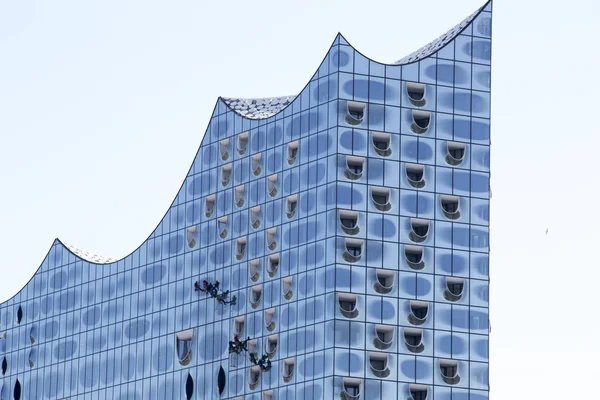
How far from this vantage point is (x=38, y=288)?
17025 centimetres

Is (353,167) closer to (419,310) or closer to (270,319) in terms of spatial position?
(419,310)

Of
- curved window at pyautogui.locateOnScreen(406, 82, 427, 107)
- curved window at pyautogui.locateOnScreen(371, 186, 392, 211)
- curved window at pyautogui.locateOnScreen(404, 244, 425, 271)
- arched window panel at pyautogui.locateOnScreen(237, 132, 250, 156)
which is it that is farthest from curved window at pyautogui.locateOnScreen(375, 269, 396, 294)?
arched window panel at pyautogui.locateOnScreen(237, 132, 250, 156)

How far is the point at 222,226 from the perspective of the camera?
145m

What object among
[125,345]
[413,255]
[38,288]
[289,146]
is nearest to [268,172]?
[289,146]

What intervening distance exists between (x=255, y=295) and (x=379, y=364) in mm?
12830

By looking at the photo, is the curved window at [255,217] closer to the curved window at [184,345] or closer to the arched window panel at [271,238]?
the arched window panel at [271,238]

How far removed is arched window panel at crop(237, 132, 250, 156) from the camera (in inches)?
5655

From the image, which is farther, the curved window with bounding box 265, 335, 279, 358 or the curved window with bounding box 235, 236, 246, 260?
the curved window with bounding box 235, 236, 246, 260

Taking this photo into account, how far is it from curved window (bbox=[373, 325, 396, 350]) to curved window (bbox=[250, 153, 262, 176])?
17273 mm

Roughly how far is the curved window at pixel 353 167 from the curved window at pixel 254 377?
50.3ft

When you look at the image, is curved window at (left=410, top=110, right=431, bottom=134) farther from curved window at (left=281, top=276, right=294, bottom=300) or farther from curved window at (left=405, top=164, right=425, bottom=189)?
curved window at (left=281, top=276, right=294, bottom=300)

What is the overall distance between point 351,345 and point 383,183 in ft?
37.8

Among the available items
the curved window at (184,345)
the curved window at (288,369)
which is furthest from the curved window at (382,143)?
the curved window at (184,345)

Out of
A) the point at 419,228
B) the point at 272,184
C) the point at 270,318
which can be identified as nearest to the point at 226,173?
the point at 272,184
